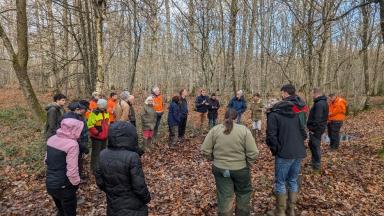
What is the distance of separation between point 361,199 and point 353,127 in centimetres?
1126

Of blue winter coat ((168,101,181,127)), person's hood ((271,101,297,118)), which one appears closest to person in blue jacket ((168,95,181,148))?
blue winter coat ((168,101,181,127))

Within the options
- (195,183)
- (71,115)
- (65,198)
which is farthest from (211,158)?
(71,115)

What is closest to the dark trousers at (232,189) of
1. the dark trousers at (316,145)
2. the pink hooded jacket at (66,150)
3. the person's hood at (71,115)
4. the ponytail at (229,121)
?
the ponytail at (229,121)

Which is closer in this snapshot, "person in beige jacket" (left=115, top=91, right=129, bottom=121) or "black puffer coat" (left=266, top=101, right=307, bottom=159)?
"black puffer coat" (left=266, top=101, right=307, bottom=159)

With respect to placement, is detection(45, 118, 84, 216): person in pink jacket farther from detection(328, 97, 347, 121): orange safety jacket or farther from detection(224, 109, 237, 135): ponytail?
detection(328, 97, 347, 121): orange safety jacket

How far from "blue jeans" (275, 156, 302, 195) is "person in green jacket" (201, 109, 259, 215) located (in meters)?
0.67

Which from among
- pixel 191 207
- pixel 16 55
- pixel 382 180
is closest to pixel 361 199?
pixel 382 180

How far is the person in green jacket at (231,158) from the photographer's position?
15.6ft

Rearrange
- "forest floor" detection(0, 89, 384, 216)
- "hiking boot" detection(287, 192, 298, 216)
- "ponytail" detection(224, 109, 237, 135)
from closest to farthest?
1. "ponytail" detection(224, 109, 237, 135)
2. "hiking boot" detection(287, 192, 298, 216)
3. "forest floor" detection(0, 89, 384, 216)

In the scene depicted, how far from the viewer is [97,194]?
707 centimetres

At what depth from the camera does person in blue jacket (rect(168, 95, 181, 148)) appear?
1098cm

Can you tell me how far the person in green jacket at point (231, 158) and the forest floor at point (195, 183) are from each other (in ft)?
3.82

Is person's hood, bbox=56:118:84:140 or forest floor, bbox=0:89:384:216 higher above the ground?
person's hood, bbox=56:118:84:140

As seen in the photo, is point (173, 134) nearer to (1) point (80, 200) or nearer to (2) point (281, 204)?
(1) point (80, 200)
